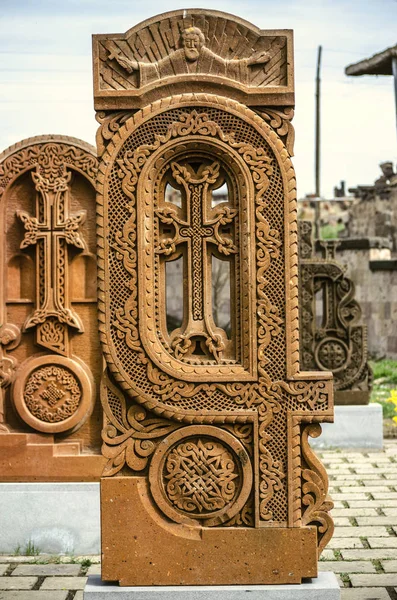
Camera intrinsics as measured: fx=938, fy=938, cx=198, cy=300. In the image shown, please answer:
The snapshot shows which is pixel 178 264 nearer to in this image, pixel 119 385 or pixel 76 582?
pixel 76 582

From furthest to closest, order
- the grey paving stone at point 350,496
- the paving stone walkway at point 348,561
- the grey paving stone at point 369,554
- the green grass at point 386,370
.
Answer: the green grass at point 386,370, the grey paving stone at point 350,496, the grey paving stone at point 369,554, the paving stone walkway at point 348,561

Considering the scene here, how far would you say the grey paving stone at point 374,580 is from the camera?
5.38 m

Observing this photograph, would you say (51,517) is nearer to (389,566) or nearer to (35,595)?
(35,595)

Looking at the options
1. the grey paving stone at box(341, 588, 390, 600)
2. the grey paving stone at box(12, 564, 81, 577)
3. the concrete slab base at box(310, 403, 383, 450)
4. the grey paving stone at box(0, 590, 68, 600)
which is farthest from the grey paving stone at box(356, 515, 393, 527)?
the concrete slab base at box(310, 403, 383, 450)

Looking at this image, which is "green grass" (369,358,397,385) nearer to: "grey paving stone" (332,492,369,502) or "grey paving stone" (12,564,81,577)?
"grey paving stone" (332,492,369,502)

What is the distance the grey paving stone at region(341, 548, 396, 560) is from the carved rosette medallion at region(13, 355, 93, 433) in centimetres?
193

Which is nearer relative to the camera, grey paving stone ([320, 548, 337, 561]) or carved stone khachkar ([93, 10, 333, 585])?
carved stone khachkar ([93, 10, 333, 585])

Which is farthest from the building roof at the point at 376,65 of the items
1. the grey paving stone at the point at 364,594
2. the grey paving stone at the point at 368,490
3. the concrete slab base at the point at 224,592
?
the concrete slab base at the point at 224,592

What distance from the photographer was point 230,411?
157 inches

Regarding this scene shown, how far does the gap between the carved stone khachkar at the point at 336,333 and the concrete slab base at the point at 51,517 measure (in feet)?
13.6

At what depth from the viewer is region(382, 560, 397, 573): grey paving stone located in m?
5.69

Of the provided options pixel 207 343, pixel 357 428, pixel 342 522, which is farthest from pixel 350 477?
pixel 207 343

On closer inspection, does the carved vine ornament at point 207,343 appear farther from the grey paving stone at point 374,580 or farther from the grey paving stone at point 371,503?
the grey paving stone at point 371,503

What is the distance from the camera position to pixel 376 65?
70.6 feet
